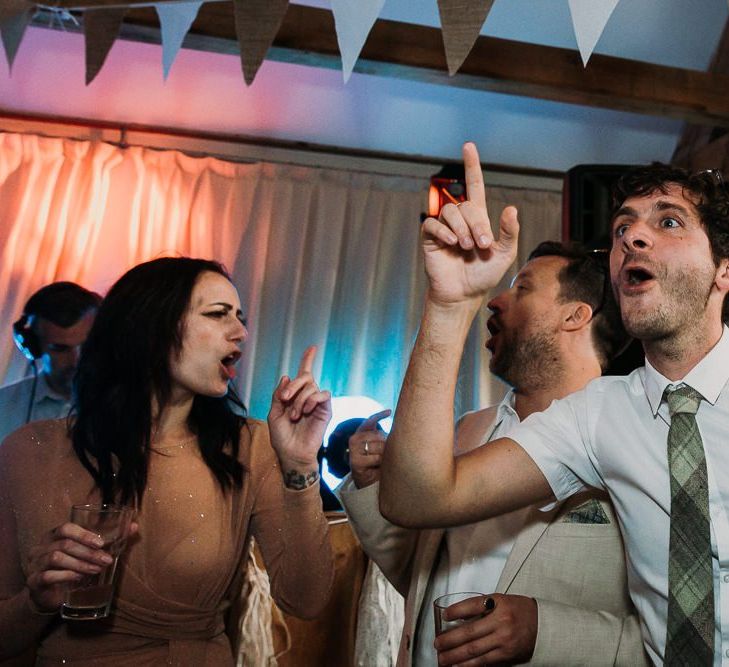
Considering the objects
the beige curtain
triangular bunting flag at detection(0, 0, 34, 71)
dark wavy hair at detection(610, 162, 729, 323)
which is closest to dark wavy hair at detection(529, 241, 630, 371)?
dark wavy hair at detection(610, 162, 729, 323)

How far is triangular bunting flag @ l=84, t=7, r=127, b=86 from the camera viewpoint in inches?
79.2

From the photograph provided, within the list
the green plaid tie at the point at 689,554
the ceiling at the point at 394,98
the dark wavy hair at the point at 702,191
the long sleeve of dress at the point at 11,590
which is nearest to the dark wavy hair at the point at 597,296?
the dark wavy hair at the point at 702,191

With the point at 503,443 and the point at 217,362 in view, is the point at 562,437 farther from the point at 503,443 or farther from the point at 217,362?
the point at 217,362

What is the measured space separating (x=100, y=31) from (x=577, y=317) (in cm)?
140

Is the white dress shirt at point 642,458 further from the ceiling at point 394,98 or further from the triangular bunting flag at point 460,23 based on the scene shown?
the ceiling at point 394,98

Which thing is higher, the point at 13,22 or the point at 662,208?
the point at 13,22

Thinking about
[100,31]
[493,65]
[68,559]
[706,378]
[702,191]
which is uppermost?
[493,65]

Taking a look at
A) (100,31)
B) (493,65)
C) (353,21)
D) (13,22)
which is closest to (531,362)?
(353,21)

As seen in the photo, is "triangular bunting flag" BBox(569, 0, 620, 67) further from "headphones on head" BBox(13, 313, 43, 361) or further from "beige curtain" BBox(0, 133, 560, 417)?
"beige curtain" BBox(0, 133, 560, 417)

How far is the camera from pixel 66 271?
4488 mm

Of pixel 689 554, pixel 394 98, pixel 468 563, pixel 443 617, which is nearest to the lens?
pixel 689 554

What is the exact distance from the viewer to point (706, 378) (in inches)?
51.6

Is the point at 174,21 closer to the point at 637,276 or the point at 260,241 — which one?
the point at 637,276

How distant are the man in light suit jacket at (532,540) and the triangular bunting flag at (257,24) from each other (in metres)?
0.86
